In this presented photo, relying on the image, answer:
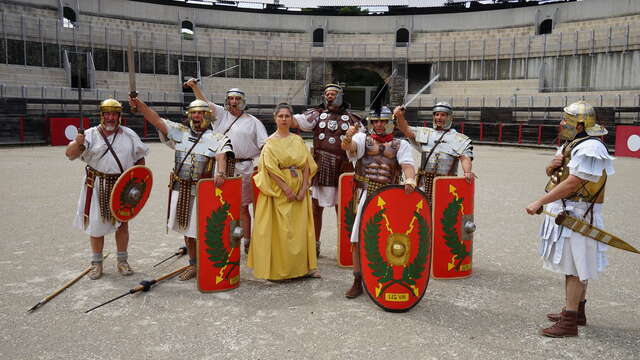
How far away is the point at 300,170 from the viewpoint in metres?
4.65

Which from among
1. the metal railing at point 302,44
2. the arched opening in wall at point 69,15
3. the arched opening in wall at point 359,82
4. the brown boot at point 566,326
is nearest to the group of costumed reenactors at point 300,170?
the brown boot at point 566,326

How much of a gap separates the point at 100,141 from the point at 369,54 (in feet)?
97.6

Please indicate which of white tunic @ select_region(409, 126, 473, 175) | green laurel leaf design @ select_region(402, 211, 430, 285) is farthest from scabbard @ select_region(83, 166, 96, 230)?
white tunic @ select_region(409, 126, 473, 175)

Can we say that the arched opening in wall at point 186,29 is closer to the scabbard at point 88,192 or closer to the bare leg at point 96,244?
the scabbard at point 88,192

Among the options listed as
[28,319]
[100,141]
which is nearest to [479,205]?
[100,141]

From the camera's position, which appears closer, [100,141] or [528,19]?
[100,141]

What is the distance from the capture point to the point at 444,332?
3.48m

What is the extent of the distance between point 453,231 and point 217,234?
222cm

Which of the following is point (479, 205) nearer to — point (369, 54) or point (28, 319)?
point (28, 319)

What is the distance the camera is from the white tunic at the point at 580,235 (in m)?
3.19

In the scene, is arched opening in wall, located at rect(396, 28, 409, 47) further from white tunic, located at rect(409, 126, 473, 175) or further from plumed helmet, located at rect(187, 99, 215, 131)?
plumed helmet, located at rect(187, 99, 215, 131)

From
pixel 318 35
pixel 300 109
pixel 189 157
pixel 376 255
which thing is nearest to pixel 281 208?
pixel 189 157

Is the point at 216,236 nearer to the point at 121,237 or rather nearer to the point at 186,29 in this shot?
the point at 121,237

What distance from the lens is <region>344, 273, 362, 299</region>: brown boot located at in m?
4.17
